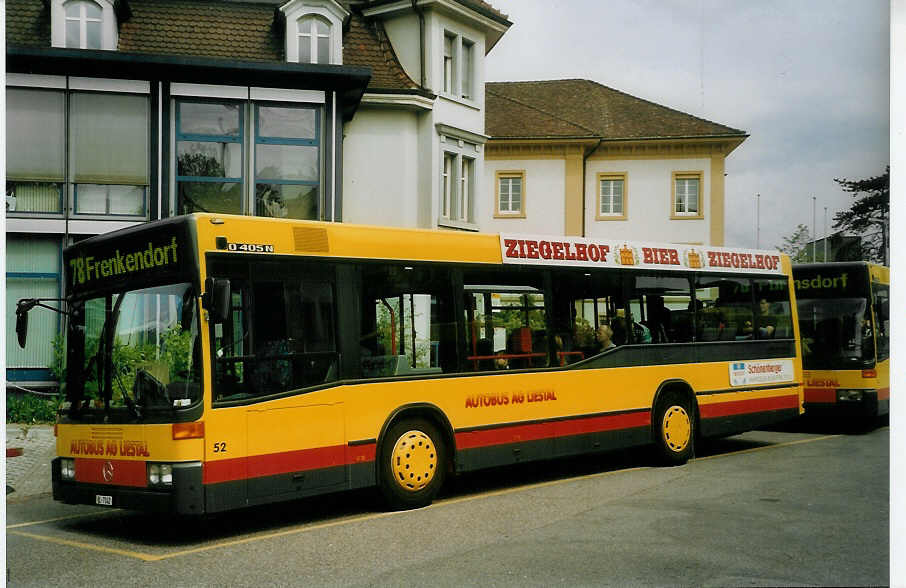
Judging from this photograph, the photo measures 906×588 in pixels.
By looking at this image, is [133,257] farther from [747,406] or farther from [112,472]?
[747,406]

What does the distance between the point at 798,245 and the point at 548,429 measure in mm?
4057

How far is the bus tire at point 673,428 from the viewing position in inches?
490

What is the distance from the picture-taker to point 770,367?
14.2 meters

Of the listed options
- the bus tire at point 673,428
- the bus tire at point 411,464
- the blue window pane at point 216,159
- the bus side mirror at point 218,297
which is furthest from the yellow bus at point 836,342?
the blue window pane at point 216,159

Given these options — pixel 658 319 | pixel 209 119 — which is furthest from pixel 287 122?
pixel 658 319

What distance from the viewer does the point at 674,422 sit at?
12664 millimetres

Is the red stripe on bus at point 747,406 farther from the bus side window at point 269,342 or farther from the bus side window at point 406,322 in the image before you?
Result: the bus side window at point 269,342

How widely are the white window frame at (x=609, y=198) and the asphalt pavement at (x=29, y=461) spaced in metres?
7.57

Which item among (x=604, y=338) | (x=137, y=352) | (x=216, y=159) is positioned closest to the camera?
→ (x=137, y=352)

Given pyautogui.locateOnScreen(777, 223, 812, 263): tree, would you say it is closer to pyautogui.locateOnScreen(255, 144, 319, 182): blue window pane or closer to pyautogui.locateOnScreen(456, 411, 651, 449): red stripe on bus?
pyautogui.locateOnScreen(456, 411, 651, 449): red stripe on bus

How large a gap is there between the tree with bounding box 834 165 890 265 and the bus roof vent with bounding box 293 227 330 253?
15.7ft

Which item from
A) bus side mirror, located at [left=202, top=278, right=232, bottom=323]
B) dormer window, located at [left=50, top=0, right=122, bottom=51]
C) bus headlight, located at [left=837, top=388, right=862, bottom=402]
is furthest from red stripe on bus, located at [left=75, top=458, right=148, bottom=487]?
dormer window, located at [left=50, top=0, right=122, bottom=51]

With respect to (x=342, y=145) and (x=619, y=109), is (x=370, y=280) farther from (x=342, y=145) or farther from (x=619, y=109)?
(x=342, y=145)
